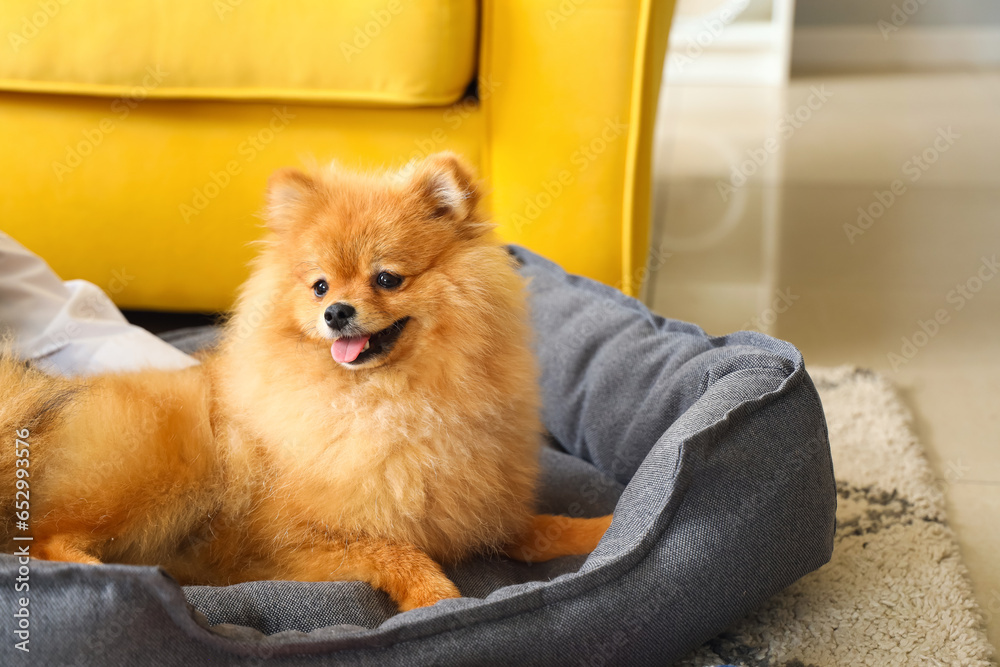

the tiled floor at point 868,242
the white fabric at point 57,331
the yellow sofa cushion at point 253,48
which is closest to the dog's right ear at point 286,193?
the white fabric at point 57,331

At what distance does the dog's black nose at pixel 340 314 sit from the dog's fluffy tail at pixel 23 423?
44 cm

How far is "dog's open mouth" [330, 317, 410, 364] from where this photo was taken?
1335mm

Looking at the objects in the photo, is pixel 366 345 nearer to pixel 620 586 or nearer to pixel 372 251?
pixel 372 251

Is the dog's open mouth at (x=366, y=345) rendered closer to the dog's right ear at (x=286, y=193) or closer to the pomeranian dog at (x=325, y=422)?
the pomeranian dog at (x=325, y=422)

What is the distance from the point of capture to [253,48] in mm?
2105

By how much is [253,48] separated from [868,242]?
2410 mm

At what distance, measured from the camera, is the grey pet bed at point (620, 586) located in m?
1.06

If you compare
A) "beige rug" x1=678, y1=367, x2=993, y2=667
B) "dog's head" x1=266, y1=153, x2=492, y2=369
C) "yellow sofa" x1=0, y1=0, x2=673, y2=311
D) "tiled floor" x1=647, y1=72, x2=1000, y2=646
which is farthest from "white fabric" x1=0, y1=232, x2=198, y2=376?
"tiled floor" x1=647, y1=72, x2=1000, y2=646

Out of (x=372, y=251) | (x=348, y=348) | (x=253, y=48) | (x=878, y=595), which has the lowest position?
(x=878, y=595)

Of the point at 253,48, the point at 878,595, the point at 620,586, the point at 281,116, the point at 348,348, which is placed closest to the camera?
the point at 620,586

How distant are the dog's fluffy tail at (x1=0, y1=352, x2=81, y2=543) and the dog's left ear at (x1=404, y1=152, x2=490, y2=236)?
0.64m

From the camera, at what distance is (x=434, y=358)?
1373 millimetres

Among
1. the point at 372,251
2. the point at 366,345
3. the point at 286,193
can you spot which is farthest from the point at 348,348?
the point at 286,193

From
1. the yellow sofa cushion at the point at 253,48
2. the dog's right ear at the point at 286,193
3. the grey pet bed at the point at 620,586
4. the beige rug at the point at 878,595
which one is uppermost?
the yellow sofa cushion at the point at 253,48
